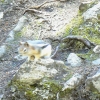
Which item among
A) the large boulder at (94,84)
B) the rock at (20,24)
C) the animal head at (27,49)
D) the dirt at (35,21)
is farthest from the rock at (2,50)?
the large boulder at (94,84)

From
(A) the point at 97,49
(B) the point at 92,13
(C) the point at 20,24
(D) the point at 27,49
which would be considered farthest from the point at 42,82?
(C) the point at 20,24

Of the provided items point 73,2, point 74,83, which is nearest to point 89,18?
point 73,2

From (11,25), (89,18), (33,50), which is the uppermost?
(33,50)

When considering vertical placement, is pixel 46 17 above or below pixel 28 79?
below

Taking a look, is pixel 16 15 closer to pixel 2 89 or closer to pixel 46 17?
pixel 46 17

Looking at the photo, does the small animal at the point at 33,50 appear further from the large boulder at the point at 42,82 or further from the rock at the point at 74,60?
the rock at the point at 74,60

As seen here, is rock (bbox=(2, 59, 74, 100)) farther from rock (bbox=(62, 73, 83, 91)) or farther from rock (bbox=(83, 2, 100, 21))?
rock (bbox=(83, 2, 100, 21))
